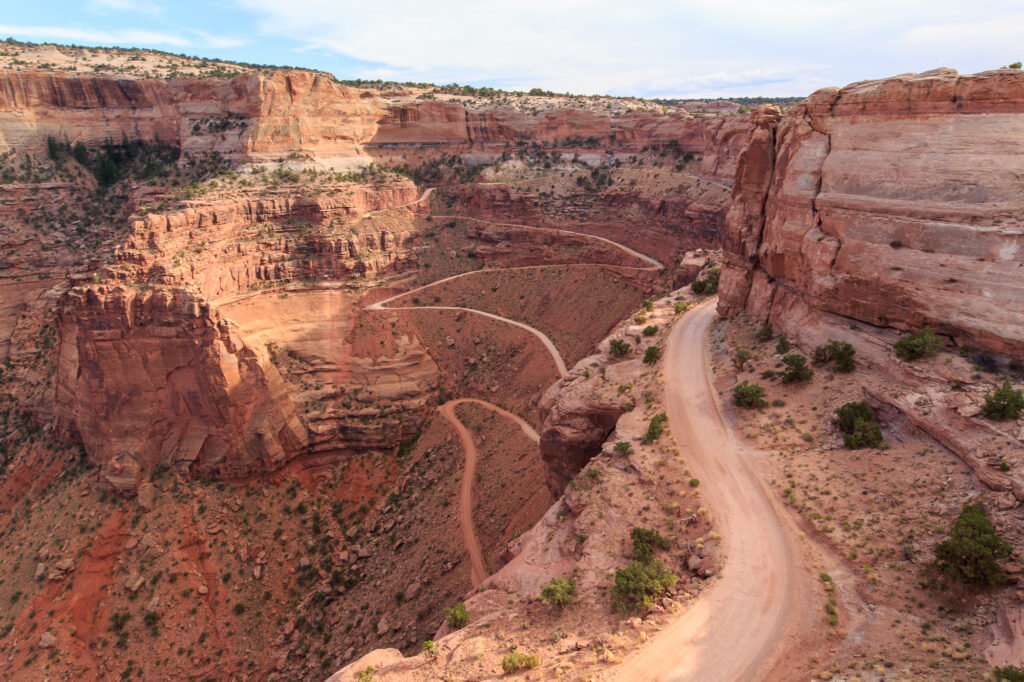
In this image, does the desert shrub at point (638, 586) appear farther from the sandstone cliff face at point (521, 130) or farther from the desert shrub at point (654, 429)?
the sandstone cliff face at point (521, 130)

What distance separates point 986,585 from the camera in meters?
15.3

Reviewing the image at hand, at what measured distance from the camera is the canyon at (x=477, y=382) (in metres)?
18.0

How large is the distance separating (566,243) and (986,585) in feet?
184

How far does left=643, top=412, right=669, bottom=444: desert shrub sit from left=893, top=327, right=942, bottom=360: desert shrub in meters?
10.4

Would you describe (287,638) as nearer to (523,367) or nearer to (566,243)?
(523,367)

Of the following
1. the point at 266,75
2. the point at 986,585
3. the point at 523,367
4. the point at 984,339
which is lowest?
the point at 523,367

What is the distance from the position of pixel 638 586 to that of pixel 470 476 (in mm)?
26077

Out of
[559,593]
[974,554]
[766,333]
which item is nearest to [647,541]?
[559,593]

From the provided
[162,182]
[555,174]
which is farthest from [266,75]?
[555,174]

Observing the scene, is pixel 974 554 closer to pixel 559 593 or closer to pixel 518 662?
pixel 559 593

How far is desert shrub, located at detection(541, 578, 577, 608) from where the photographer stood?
17.6 meters

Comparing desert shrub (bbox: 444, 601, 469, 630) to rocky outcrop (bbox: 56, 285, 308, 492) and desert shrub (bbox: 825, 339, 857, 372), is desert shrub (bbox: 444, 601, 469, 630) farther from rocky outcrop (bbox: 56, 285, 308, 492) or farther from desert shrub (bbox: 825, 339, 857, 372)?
rocky outcrop (bbox: 56, 285, 308, 492)

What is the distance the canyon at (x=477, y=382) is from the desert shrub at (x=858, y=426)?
0.66 m

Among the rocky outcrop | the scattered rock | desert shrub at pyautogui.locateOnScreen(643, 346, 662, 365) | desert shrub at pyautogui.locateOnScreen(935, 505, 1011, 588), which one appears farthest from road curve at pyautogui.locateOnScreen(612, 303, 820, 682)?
the scattered rock
